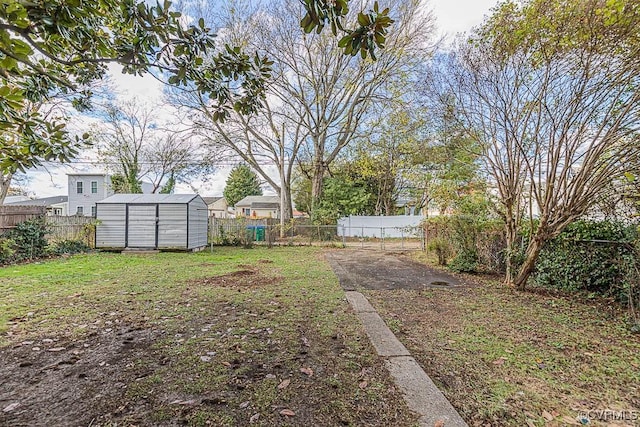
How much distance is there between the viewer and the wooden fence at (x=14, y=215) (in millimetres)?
8289

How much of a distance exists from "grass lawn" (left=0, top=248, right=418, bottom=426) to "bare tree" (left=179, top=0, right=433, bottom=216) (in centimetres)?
761

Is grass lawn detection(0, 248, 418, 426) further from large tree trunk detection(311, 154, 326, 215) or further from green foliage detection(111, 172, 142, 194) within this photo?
green foliage detection(111, 172, 142, 194)

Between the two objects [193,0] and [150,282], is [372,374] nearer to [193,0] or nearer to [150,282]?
[150,282]

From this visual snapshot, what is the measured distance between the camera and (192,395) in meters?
2.02

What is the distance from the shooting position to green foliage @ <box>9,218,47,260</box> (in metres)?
8.44

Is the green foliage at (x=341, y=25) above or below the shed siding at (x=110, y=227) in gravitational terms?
above

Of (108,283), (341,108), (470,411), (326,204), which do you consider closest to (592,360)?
(470,411)

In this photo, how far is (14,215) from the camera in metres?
8.61

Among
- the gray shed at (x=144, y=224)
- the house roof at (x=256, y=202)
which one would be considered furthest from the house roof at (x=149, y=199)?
the house roof at (x=256, y=202)

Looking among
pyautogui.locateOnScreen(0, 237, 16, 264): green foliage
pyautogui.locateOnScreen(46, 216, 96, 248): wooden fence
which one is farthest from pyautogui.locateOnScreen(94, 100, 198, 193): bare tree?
pyautogui.locateOnScreen(0, 237, 16, 264): green foliage

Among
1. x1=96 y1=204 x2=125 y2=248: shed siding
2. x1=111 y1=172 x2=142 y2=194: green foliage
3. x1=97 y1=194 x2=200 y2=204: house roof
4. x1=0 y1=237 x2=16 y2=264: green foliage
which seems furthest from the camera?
x1=111 y1=172 x2=142 y2=194: green foliage

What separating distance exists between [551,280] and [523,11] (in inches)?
181

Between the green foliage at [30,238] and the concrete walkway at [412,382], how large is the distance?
34.3 ft

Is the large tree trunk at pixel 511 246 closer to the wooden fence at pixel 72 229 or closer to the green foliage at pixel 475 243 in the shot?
the green foliage at pixel 475 243
